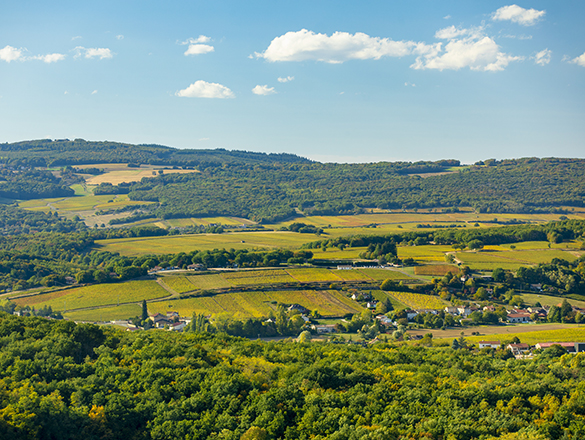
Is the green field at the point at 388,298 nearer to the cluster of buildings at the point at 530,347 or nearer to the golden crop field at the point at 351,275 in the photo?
the golden crop field at the point at 351,275

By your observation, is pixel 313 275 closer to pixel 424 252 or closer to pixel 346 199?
pixel 424 252

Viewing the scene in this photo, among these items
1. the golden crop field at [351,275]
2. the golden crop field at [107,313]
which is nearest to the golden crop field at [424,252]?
the golden crop field at [351,275]

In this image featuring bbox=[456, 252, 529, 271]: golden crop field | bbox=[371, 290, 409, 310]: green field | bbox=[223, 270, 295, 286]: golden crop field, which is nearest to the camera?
bbox=[371, 290, 409, 310]: green field

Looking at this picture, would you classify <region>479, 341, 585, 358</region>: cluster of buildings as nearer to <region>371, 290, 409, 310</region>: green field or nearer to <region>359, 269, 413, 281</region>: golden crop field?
<region>371, 290, 409, 310</region>: green field

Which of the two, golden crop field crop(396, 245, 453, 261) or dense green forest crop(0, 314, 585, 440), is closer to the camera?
dense green forest crop(0, 314, 585, 440)

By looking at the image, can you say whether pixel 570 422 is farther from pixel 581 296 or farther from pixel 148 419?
pixel 581 296

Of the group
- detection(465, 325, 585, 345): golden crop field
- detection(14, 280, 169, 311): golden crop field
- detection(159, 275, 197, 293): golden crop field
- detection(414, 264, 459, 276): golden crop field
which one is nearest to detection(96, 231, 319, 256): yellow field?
detection(159, 275, 197, 293): golden crop field
